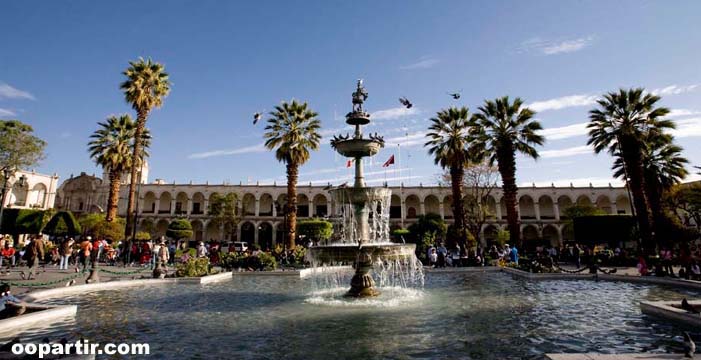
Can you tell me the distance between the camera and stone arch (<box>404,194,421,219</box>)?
49.8m

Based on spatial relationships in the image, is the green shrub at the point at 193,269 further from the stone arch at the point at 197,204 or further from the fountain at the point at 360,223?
the stone arch at the point at 197,204

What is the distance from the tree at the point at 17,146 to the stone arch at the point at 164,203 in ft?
59.6

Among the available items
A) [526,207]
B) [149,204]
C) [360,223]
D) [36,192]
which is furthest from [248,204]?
[360,223]

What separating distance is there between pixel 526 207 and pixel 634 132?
31.8m

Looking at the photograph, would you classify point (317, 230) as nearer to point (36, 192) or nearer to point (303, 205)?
point (303, 205)

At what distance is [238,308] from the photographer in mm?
8320

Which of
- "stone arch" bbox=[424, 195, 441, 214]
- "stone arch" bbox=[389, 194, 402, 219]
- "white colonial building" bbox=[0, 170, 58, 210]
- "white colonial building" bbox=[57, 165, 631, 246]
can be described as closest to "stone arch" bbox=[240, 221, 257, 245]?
"white colonial building" bbox=[57, 165, 631, 246]

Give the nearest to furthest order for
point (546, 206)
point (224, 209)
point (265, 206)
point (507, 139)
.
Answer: point (507, 139) < point (224, 209) < point (546, 206) < point (265, 206)

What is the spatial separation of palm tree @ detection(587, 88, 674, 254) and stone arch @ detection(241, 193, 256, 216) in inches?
1565

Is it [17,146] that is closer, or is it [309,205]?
[17,146]

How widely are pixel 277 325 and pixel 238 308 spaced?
7.09ft

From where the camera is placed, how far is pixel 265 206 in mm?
51719

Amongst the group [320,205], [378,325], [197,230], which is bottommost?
[378,325]

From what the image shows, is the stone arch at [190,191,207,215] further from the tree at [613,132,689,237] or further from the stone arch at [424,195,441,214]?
the tree at [613,132,689,237]
